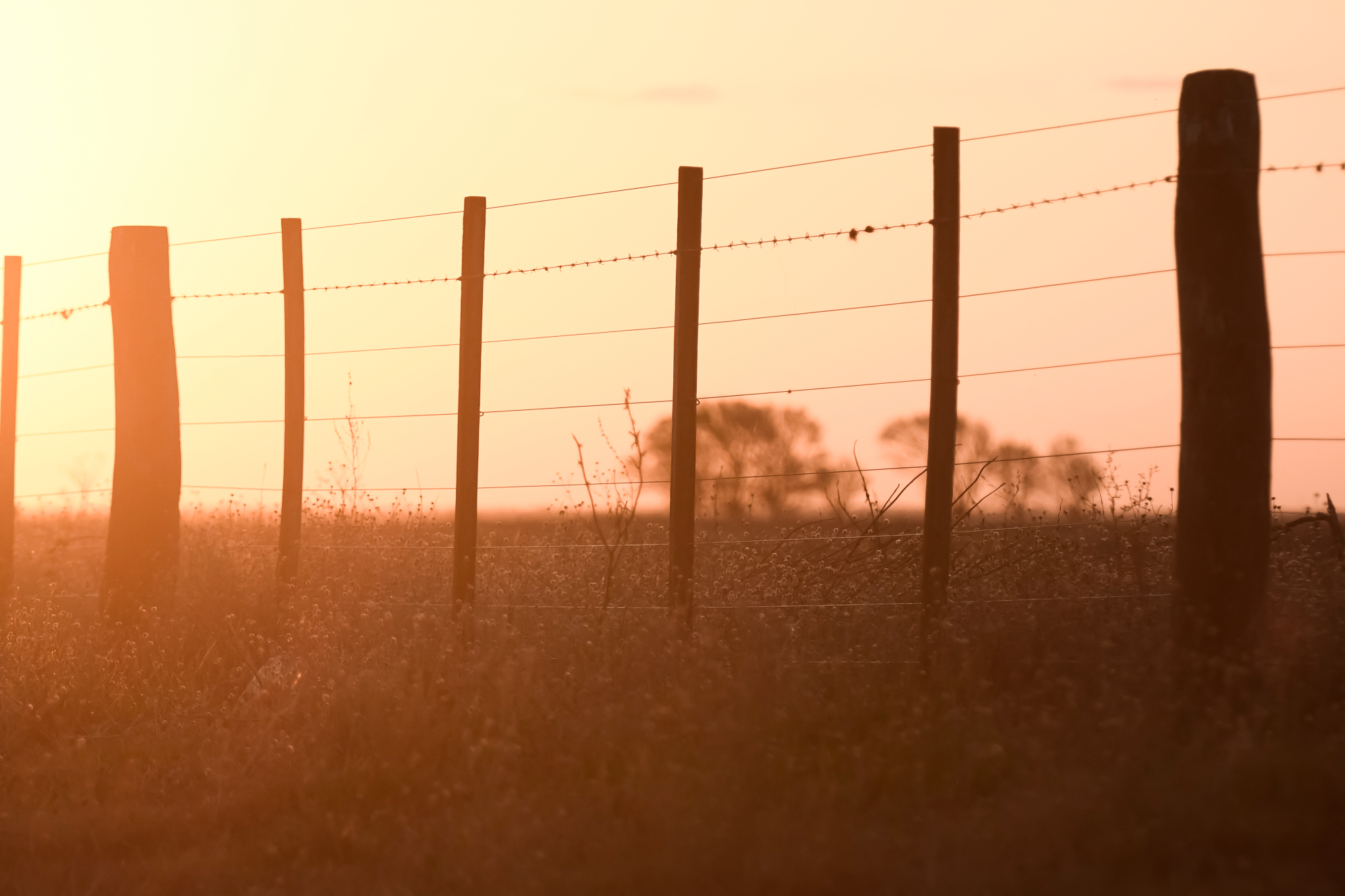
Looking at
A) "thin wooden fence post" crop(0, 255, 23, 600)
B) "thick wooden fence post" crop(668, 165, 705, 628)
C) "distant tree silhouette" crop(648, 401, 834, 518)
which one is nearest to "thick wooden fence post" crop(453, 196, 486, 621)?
"thick wooden fence post" crop(668, 165, 705, 628)

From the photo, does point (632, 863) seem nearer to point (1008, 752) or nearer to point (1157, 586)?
point (1008, 752)

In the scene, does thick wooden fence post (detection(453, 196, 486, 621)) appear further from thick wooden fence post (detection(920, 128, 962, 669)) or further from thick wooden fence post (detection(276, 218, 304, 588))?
thick wooden fence post (detection(920, 128, 962, 669))

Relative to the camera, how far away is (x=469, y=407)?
8477mm

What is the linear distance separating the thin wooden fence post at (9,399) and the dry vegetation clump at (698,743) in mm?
3479

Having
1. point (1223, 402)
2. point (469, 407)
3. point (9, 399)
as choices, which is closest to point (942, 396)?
point (1223, 402)

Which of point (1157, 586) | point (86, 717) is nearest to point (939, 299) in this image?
point (1157, 586)

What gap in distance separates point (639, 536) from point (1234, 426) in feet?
30.7

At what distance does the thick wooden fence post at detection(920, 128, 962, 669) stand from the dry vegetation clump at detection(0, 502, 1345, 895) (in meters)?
0.36

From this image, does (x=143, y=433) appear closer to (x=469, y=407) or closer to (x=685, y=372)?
(x=469, y=407)

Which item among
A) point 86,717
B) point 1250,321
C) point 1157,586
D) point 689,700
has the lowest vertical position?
point 86,717

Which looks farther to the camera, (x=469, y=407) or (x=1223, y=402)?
(x=469, y=407)

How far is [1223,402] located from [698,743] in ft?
10.1

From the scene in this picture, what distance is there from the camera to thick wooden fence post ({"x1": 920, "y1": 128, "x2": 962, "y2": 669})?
6.98 metres

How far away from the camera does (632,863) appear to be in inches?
178
